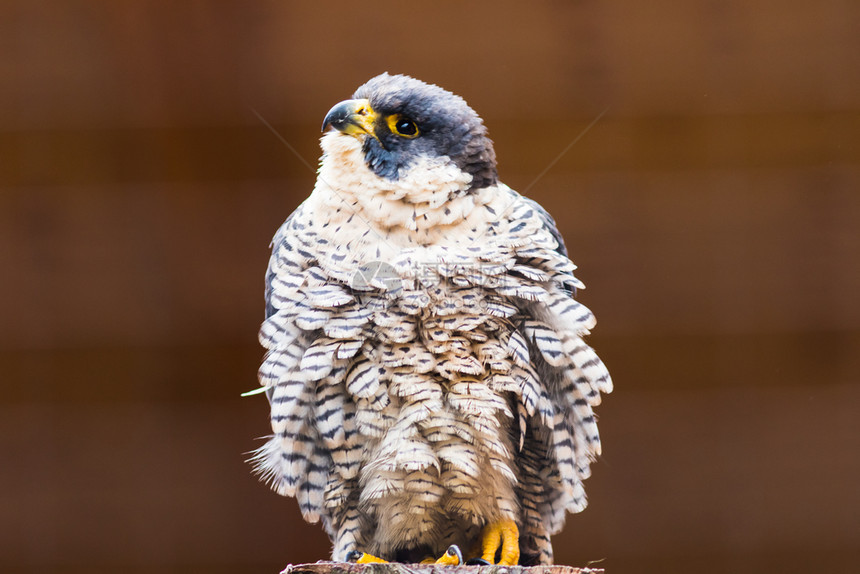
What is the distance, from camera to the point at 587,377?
1.58 m

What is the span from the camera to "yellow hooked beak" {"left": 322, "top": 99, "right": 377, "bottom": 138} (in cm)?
158

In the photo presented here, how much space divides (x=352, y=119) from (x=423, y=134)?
0.46 ft

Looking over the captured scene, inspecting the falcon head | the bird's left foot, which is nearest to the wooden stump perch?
the bird's left foot

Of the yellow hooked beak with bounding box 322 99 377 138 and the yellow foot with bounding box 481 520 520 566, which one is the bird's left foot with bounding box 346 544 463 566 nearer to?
the yellow foot with bounding box 481 520 520 566

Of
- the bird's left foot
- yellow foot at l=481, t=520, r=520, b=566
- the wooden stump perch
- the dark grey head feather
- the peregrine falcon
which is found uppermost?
the dark grey head feather

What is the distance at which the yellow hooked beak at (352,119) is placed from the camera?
1582 millimetres

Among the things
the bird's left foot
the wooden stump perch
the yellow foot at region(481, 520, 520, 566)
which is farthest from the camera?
the yellow foot at region(481, 520, 520, 566)

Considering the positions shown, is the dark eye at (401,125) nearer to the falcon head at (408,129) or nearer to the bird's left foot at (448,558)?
the falcon head at (408,129)

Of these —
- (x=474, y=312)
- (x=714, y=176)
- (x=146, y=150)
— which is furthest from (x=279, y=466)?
(x=714, y=176)

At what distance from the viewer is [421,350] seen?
1.50 meters

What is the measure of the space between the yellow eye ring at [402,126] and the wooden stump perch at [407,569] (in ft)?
2.56

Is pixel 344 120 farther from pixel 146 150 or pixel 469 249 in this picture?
pixel 146 150

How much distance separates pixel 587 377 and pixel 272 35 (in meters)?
1.36

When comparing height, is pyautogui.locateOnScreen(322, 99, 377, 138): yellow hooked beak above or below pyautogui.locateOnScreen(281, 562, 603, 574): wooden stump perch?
above
